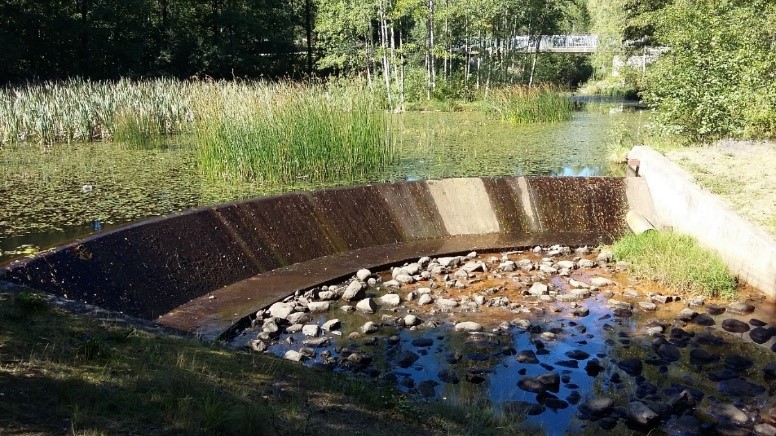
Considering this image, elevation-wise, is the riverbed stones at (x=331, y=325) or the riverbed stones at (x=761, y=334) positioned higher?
the riverbed stones at (x=331, y=325)

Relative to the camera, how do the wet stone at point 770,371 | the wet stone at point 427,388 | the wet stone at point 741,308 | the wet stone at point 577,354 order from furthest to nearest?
the wet stone at point 741,308, the wet stone at point 577,354, the wet stone at point 770,371, the wet stone at point 427,388

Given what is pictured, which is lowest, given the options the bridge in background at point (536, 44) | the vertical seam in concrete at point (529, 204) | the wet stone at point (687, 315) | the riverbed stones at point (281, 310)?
the wet stone at point (687, 315)

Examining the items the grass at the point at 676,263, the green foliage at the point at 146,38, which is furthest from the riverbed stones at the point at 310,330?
the green foliage at the point at 146,38

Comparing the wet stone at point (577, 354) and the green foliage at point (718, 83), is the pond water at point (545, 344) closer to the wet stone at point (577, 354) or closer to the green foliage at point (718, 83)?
the wet stone at point (577, 354)

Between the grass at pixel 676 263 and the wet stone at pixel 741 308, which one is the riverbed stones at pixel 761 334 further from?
the grass at pixel 676 263

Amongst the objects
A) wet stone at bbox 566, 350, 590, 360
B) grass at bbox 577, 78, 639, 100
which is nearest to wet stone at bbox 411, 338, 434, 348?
wet stone at bbox 566, 350, 590, 360

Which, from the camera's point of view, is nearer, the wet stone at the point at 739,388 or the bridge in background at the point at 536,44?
the wet stone at the point at 739,388

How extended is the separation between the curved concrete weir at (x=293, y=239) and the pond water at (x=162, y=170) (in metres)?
1.01

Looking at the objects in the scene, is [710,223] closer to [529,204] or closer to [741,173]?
[741,173]

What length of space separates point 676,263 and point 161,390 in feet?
17.1

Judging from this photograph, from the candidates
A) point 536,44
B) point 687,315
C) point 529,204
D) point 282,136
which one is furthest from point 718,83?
point 536,44

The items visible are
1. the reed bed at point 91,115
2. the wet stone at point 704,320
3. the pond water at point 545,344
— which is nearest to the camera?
the pond water at point 545,344

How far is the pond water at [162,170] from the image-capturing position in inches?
289

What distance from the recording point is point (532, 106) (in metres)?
17.1
